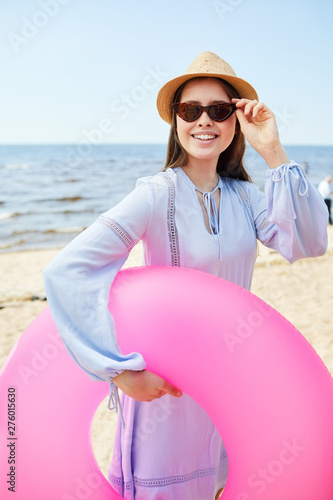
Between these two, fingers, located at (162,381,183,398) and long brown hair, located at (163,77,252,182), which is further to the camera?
long brown hair, located at (163,77,252,182)

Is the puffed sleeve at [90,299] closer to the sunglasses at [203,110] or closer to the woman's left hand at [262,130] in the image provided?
the sunglasses at [203,110]

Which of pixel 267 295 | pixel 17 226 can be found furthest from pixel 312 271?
pixel 17 226

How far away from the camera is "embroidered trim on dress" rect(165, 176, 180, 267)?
5.19ft

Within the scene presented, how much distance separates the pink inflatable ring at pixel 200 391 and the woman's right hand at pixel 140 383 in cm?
4

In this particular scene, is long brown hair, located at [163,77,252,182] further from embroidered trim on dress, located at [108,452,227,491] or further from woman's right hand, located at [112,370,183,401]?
embroidered trim on dress, located at [108,452,227,491]

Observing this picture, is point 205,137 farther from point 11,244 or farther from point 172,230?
point 11,244

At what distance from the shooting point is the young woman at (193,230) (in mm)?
1481

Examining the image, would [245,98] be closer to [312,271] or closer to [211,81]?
[211,81]

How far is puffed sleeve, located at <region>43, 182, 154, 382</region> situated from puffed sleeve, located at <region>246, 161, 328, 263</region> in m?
0.56

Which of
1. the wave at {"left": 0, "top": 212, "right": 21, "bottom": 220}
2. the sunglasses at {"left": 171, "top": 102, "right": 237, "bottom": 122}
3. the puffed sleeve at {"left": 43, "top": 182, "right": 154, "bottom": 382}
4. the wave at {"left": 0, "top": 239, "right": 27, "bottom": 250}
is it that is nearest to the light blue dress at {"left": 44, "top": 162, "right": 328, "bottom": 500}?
the puffed sleeve at {"left": 43, "top": 182, "right": 154, "bottom": 382}

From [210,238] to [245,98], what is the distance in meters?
0.62

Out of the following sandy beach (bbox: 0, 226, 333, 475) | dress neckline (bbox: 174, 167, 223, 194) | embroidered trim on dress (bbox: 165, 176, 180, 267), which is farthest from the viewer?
sandy beach (bbox: 0, 226, 333, 475)

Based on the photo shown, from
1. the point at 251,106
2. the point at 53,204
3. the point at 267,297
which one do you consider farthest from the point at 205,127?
the point at 53,204

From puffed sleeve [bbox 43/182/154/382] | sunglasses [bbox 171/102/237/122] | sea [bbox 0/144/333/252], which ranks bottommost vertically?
sea [bbox 0/144/333/252]
